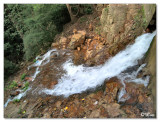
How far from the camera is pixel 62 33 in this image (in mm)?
7055

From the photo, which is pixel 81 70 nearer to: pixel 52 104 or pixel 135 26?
pixel 52 104

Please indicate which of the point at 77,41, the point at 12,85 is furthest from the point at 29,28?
the point at 12,85

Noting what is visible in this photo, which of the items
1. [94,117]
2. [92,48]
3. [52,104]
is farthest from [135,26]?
[52,104]

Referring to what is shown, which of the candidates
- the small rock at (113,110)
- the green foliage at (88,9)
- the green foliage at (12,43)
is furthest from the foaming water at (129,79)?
the green foliage at (88,9)

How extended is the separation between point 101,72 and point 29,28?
511 centimetres

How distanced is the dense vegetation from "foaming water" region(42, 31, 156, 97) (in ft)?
10.1

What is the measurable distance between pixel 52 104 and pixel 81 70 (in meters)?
1.64

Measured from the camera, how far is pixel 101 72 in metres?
4.00

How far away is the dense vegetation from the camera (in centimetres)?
624

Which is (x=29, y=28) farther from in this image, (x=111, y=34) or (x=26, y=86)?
(x=111, y=34)

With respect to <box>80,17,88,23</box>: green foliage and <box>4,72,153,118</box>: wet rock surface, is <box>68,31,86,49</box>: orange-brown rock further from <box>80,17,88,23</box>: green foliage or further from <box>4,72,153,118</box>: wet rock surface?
<box>4,72,153,118</box>: wet rock surface

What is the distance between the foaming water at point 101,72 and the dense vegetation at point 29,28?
3.07 metres

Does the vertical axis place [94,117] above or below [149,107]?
below

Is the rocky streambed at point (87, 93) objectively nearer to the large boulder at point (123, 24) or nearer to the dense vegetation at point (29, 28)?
the large boulder at point (123, 24)
